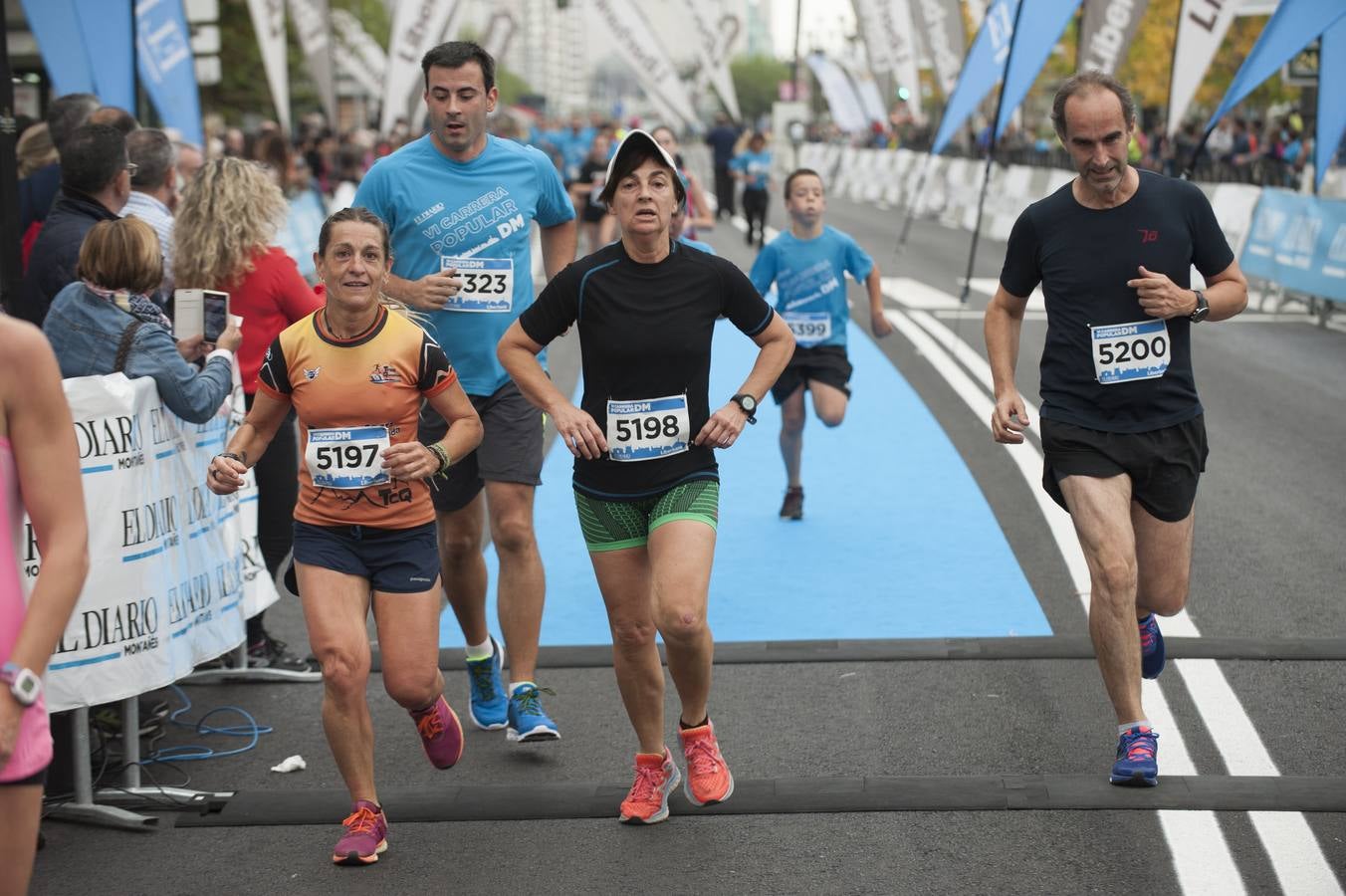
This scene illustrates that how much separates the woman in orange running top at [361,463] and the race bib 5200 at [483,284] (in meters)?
0.87

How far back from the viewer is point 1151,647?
6035mm

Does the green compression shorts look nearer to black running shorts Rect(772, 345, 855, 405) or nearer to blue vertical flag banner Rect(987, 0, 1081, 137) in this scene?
black running shorts Rect(772, 345, 855, 405)

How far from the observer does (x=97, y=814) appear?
545cm

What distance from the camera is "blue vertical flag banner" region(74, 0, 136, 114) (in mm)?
11461

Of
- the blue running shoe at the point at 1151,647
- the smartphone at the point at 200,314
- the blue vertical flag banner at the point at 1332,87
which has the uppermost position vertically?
the blue vertical flag banner at the point at 1332,87

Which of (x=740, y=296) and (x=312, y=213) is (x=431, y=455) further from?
(x=312, y=213)

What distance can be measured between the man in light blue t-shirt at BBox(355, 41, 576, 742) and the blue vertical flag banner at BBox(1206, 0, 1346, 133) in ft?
27.2

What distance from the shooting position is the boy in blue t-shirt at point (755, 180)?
26.6 metres

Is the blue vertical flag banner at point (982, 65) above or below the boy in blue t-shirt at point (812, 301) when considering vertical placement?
above

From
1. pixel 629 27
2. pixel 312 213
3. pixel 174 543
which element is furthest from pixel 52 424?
pixel 629 27

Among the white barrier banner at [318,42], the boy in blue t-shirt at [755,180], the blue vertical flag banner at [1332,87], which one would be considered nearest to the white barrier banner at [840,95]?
the boy in blue t-shirt at [755,180]

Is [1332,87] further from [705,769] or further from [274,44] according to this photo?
[274,44]

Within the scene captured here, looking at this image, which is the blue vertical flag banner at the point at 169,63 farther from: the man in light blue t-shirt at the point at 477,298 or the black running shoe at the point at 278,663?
the man in light blue t-shirt at the point at 477,298

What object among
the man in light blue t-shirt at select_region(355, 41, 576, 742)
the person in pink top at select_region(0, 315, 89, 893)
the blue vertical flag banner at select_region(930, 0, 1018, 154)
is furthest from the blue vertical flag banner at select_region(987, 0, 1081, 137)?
the person in pink top at select_region(0, 315, 89, 893)
